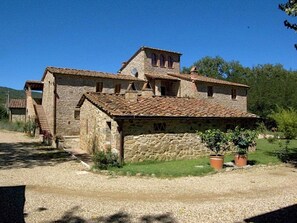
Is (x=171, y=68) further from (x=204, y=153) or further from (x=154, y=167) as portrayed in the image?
(x=154, y=167)

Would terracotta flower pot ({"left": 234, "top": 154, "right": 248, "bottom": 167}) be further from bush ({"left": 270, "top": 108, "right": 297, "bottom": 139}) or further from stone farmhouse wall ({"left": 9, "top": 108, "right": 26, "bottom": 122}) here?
stone farmhouse wall ({"left": 9, "top": 108, "right": 26, "bottom": 122})

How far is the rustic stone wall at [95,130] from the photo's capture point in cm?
1382

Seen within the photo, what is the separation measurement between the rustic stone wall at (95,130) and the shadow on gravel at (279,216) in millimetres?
7981

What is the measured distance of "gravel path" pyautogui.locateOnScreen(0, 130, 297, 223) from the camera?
663cm

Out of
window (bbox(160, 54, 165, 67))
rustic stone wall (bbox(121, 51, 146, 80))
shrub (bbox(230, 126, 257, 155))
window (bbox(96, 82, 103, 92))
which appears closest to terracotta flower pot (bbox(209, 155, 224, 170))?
shrub (bbox(230, 126, 257, 155))

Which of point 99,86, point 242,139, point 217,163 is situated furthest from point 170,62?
point 217,163

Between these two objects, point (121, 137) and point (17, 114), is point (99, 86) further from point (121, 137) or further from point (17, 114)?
point (17, 114)

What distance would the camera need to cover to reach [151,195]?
27.7 ft

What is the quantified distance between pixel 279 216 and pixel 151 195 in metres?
3.51

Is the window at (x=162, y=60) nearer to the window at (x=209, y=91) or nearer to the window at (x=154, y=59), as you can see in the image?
the window at (x=154, y=59)

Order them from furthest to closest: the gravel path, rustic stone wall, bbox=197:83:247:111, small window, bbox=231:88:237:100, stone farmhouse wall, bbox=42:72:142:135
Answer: small window, bbox=231:88:237:100 → rustic stone wall, bbox=197:83:247:111 → stone farmhouse wall, bbox=42:72:142:135 → the gravel path

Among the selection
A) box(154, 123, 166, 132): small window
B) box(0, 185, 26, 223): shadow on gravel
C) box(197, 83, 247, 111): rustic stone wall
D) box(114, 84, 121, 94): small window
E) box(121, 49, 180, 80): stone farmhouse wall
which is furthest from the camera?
box(121, 49, 180, 80): stone farmhouse wall

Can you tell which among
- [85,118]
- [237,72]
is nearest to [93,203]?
[85,118]

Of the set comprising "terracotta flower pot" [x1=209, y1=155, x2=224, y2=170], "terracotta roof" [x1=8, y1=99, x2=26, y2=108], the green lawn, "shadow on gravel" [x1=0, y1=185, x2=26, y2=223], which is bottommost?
"shadow on gravel" [x1=0, y1=185, x2=26, y2=223]
